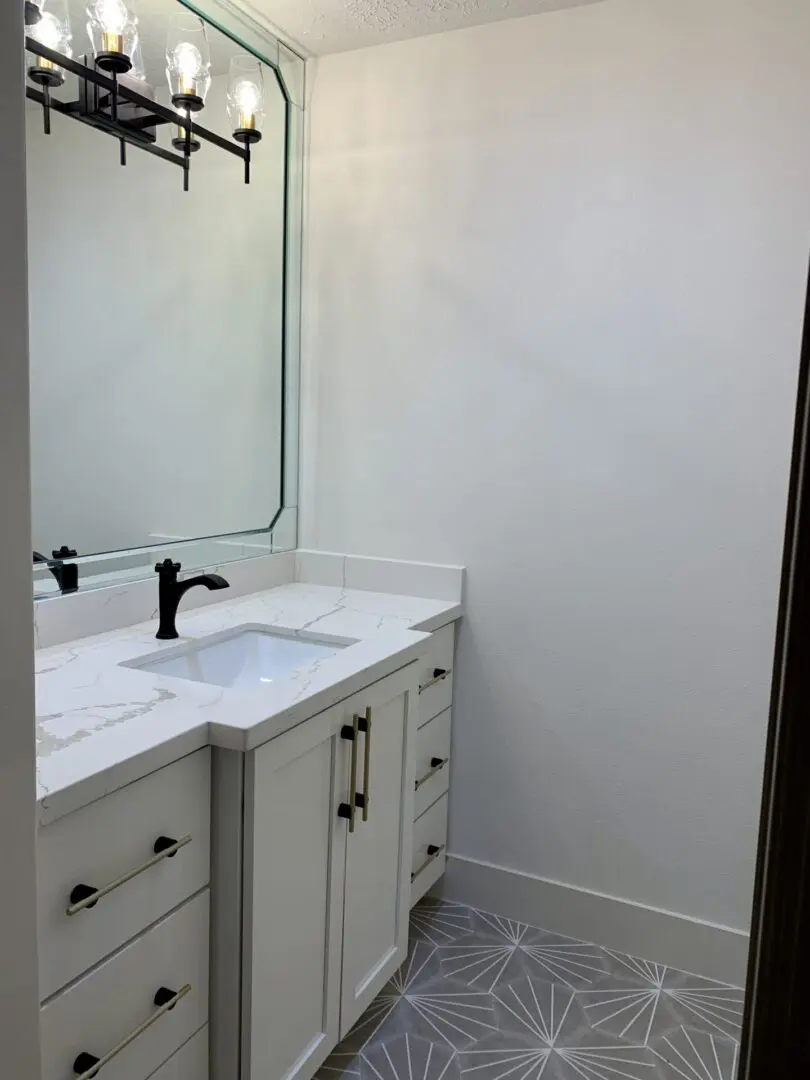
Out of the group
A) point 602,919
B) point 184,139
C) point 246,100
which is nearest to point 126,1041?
point 602,919

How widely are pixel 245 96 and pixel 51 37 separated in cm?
59

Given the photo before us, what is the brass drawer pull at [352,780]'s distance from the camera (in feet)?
5.37

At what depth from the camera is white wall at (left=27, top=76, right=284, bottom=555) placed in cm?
177

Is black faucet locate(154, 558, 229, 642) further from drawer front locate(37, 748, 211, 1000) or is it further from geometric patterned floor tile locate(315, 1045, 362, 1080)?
geometric patterned floor tile locate(315, 1045, 362, 1080)

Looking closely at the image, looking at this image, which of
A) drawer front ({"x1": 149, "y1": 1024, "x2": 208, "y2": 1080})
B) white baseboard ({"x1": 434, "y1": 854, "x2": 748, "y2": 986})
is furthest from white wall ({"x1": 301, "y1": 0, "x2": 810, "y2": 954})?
drawer front ({"x1": 149, "y1": 1024, "x2": 208, "y2": 1080})

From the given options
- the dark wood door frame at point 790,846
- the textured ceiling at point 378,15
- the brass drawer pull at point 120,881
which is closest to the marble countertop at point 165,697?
the brass drawer pull at point 120,881

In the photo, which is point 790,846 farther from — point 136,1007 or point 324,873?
point 324,873

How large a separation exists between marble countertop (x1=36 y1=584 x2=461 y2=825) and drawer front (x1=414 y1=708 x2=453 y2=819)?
30 centimetres

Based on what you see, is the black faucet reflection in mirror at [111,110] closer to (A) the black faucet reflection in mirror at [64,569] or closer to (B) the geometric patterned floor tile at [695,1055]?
(A) the black faucet reflection in mirror at [64,569]

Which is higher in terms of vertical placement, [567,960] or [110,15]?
[110,15]

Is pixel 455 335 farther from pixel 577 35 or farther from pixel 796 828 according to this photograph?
pixel 796 828

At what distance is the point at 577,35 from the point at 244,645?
1.73 meters

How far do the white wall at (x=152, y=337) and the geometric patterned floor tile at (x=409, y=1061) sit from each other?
130 cm

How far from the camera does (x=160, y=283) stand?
2086 millimetres
